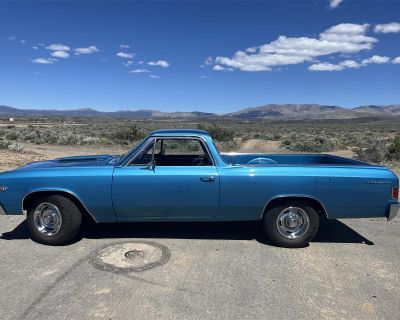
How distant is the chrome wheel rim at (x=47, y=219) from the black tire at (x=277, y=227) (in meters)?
2.92

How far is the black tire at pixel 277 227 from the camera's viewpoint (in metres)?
5.80

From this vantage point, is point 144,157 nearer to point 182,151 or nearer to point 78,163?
point 78,163

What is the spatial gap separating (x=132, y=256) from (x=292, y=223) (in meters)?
2.27

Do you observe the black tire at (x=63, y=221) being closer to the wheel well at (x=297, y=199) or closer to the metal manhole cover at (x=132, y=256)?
the metal manhole cover at (x=132, y=256)

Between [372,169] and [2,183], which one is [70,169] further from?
[372,169]

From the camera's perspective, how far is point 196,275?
4.86m

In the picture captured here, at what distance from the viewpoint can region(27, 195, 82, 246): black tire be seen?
5.69 metres

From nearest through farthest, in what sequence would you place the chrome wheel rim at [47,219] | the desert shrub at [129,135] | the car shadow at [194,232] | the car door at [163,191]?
the car door at [163,191] < the chrome wheel rim at [47,219] < the car shadow at [194,232] < the desert shrub at [129,135]

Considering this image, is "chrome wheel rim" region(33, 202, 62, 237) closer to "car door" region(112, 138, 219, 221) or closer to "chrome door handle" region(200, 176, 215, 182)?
"car door" region(112, 138, 219, 221)

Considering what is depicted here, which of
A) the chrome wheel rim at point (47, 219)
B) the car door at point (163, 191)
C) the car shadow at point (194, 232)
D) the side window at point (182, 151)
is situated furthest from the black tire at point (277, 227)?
the chrome wheel rim at point (47, 219)

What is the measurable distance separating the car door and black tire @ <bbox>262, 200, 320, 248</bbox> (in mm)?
768

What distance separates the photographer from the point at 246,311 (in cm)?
401

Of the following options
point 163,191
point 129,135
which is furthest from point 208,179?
point 129,135

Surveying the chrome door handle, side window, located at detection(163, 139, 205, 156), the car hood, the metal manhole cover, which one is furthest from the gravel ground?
side window, located at detection(163, 139, 205, 156)
